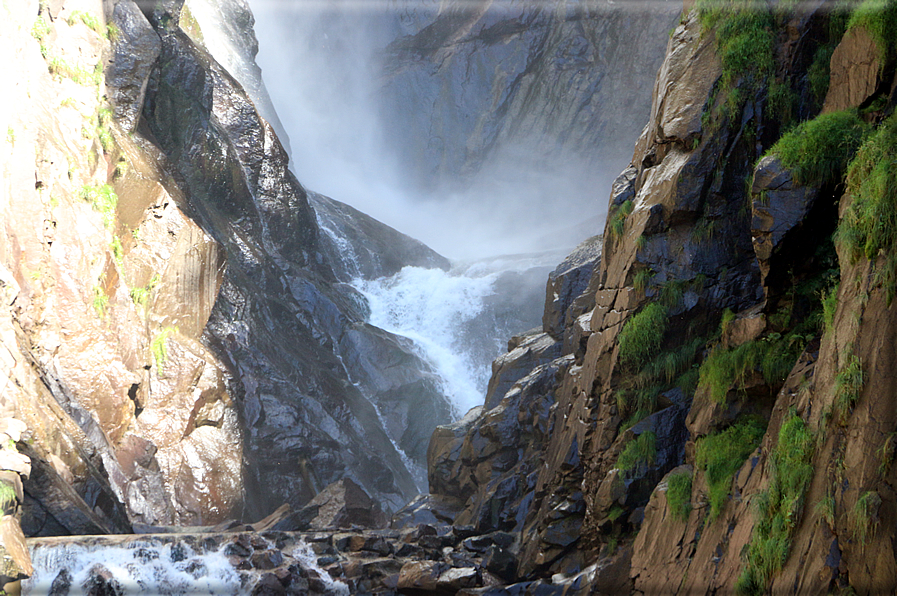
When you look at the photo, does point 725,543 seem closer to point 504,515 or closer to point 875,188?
point 875,188

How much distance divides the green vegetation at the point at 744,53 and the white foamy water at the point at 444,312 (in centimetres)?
1946

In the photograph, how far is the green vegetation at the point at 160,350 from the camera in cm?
1739

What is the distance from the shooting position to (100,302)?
15.8 metres

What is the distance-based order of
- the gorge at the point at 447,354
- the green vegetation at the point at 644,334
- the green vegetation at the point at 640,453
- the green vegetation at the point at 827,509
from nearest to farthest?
1. the green vegetation at the point at 827,509
2. the gorge at the point at 447,354
3. the green vegetation at the point at 640,453
4. the green vegetation at the point at 644,334

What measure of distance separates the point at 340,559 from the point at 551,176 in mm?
42872

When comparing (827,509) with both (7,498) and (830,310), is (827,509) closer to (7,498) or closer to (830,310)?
(830,310)

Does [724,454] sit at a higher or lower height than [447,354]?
lower

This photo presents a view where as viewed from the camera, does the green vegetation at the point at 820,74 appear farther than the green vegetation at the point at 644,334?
No

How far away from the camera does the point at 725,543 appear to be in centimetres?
659

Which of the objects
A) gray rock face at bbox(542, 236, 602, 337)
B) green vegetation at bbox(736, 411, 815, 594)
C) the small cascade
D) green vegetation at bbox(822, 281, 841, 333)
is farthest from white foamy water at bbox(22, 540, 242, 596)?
green vegetation at bbox(822, 281, 841, 333)

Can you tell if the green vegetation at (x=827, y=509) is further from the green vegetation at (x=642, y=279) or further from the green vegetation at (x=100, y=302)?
the green vegetation at (x=100, y=302)

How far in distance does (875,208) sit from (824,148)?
79.4 inches

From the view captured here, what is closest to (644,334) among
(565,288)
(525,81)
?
(565,288)

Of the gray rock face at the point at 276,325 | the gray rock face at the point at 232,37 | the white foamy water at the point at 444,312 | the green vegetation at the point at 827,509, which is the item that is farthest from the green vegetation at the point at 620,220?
the gray rock face at the point at 232,37
